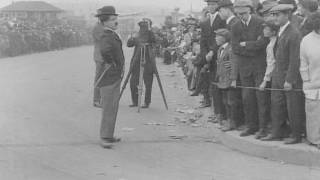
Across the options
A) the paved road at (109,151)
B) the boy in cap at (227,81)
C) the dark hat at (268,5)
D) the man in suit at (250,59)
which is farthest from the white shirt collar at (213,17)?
the man in suit at (250,59)

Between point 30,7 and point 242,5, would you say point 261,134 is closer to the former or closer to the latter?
point 242,5

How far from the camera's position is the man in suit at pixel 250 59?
951cm

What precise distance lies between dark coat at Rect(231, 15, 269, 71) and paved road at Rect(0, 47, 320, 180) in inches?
48.6

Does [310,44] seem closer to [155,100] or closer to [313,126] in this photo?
[313,126]

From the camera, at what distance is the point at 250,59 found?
9602 millimetres

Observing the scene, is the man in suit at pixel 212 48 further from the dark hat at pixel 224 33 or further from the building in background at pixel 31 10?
the building in background at pixel 31 10

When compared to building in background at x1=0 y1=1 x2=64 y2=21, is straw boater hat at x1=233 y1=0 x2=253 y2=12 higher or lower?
higher

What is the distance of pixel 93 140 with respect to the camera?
10.2 meters

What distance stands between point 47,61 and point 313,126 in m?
19.3

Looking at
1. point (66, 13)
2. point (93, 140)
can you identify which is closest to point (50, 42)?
point (66, 13)

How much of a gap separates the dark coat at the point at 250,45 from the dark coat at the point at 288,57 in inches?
21.0

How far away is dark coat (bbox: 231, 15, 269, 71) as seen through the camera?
952 cm

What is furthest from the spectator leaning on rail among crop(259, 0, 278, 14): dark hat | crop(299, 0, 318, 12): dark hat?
crop(259, 0, 278, 14): dark hat

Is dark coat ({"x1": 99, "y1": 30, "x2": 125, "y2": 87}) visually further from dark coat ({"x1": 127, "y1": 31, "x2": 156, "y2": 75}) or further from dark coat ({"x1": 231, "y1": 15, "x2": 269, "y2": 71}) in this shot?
dark coat ({"x1": 127, "y1": 31, "x2": 156, "y2": 75})
